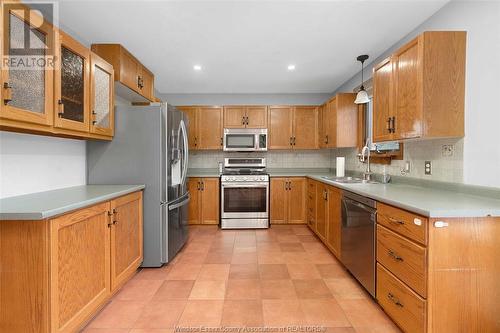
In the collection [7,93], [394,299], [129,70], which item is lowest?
[394,299]

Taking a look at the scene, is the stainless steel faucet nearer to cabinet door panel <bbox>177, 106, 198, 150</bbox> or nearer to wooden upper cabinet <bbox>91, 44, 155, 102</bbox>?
cabinet door panel <bbox>177, 106, 198, 150</bbox>

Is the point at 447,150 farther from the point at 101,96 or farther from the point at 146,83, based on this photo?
the point at 146,83

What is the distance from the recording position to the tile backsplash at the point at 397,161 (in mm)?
2074

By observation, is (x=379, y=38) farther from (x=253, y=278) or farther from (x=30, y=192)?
(x=30, y=192)

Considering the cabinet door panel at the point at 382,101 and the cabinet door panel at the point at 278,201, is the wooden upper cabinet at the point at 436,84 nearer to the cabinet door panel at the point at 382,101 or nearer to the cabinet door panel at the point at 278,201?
the cabinet door panel at the point at 382,101

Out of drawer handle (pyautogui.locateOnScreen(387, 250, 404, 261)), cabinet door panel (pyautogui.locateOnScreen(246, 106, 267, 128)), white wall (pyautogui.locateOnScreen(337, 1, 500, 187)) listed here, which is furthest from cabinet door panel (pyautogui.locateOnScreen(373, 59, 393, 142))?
cabinet door panel (pyautogui.locateOnScreen(246, 106, 267, 128))

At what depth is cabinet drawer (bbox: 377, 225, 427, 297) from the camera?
149 cm

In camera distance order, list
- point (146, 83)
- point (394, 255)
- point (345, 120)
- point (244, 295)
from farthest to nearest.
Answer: point (345, 120), point (146, 83), point (244, 295), point (394, 255)

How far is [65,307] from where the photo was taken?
1.52m

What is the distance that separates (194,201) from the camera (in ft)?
14.5

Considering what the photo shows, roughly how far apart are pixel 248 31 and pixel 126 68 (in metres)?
1.37

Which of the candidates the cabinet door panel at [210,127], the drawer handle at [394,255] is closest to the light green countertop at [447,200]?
the drawer handle at [394,255]

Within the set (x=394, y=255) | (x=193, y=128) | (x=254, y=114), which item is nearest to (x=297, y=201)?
(x=254, y=114)

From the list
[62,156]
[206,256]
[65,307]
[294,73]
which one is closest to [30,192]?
[62,156]
